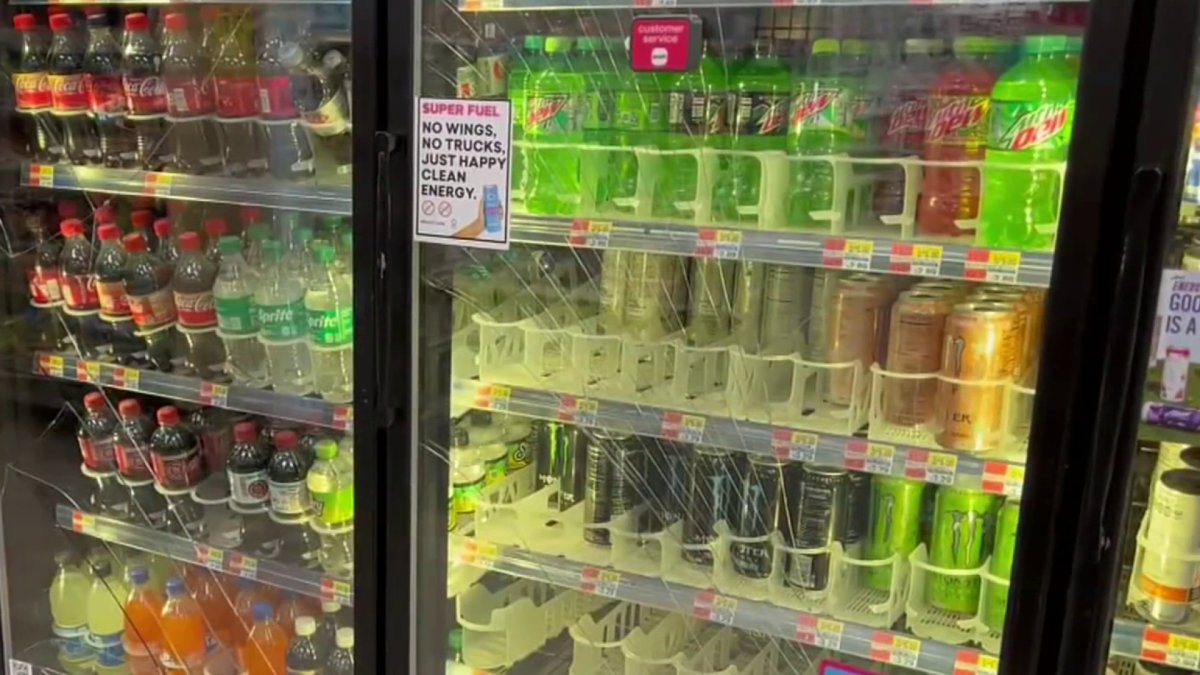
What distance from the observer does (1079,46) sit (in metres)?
1.44

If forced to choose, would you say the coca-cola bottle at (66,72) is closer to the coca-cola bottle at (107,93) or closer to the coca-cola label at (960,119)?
the coca-cola bottle at (107,93)

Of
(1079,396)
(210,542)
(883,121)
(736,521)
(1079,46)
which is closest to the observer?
(1079,396)

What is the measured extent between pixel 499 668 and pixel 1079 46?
1.36m

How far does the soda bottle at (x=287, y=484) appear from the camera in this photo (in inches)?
80.4

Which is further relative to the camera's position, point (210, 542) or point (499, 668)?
point (210, 542)

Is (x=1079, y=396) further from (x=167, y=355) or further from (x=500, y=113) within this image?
(x=167, y=355)

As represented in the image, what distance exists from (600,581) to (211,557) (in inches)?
30.5

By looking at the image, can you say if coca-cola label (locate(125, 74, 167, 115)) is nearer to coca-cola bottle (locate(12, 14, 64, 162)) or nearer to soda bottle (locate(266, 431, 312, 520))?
coca-cola bottle (locate(12, 14, 64, 162))

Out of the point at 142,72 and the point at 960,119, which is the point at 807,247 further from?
the point at 142,72

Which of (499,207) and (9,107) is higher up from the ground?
(9,107)

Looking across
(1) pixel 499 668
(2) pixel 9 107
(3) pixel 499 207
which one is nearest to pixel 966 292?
(3) pixel 499 207

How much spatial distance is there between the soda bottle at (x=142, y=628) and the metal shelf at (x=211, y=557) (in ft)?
0.53

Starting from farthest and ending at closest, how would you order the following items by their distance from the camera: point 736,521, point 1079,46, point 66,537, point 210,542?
point 66,537
point 210,542
point 736,521
point 1079,46

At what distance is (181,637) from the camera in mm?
2256
